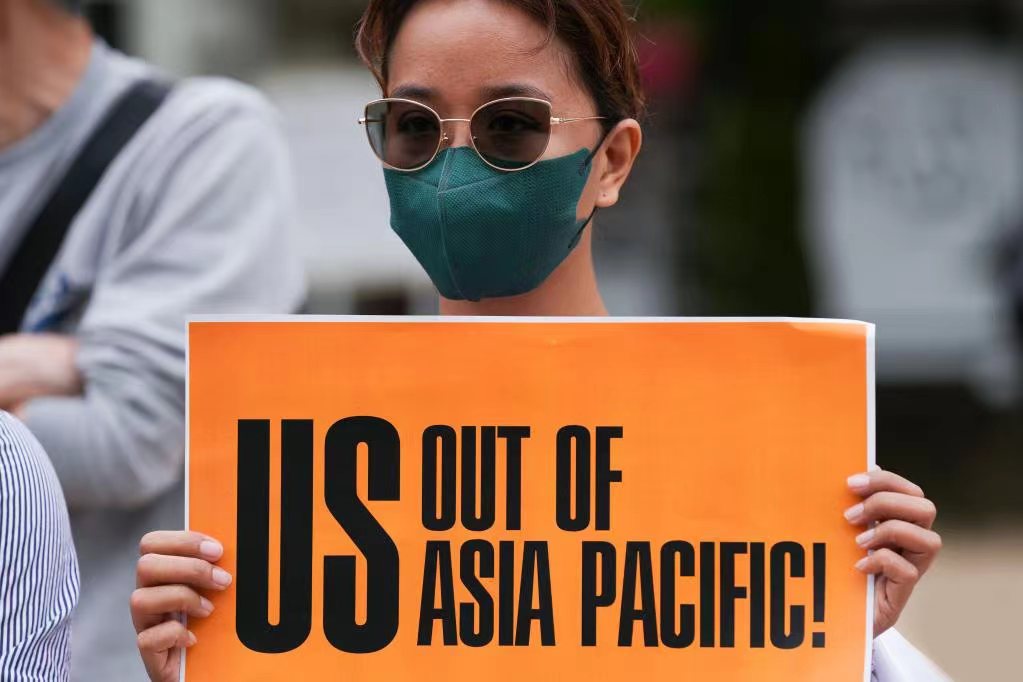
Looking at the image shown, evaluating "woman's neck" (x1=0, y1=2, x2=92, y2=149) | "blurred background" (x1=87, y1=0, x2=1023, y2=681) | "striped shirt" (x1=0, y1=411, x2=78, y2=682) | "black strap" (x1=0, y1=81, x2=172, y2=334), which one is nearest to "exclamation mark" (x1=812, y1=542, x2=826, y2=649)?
"striped shirt" (x1=0, y1=411, x2=78, y2=682)

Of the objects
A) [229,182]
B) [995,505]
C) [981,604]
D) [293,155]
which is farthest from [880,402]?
[229,182]

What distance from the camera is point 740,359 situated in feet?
6.32

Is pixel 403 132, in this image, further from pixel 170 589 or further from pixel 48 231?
pixel 48 231

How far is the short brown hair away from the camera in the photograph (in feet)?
6.81

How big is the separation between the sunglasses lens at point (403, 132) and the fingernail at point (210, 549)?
24.0 inches

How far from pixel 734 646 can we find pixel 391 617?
0.47 m

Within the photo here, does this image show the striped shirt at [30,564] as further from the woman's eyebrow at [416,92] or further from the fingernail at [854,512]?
the fingernail at [854,512]

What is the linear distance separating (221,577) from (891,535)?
2.91ft

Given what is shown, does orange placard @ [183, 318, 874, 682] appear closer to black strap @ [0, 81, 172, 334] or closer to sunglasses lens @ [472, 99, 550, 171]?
sunglasses lens @ [472, 99, 550, 171]

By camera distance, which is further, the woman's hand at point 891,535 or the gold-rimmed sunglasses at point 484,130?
the gold-rimmed sunglasses at point 484,130

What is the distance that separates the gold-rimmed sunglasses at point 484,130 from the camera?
200 cm

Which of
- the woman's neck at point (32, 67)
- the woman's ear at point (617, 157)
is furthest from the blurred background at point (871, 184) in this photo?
the woman's ear at point (617, 157)

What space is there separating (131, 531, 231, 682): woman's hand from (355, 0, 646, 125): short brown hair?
2.61 feet

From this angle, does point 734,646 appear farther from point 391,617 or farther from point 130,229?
point 130,229
